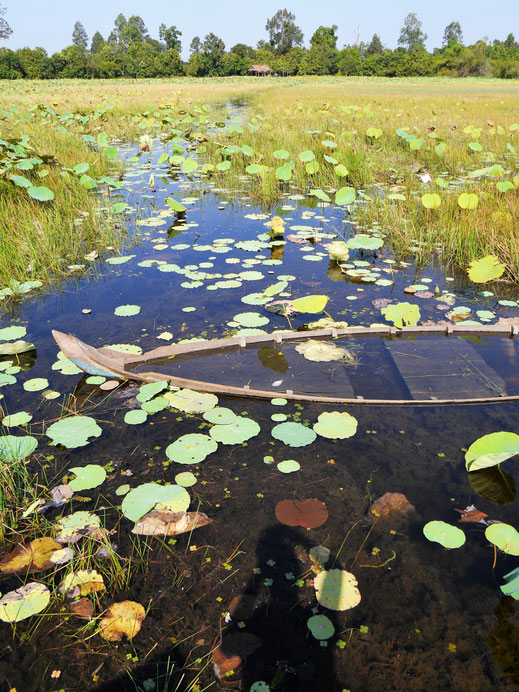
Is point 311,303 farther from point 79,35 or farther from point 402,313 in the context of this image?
point 79,35

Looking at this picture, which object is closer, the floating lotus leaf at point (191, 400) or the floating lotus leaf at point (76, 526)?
the floating lotus leaf at point (76, 526)

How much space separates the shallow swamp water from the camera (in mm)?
1098

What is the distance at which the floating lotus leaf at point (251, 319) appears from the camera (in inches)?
108

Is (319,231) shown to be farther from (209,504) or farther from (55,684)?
(55,684)

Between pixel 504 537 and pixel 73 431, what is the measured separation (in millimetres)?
1587

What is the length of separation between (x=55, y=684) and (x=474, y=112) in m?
13.8

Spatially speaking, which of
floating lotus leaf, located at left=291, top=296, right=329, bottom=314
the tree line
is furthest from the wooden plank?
the tree line

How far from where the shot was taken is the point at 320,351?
7.86 feet

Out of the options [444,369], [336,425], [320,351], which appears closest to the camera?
[336,425]

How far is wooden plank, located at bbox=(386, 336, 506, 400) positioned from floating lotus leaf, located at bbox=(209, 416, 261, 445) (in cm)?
77

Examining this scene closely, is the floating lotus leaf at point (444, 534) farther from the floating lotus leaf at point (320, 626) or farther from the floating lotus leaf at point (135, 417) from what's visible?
the floating lotus leaf at point (135, 417)

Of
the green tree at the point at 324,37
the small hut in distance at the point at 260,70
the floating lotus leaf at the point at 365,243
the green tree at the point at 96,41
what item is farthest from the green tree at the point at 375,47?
the floating lotus leaf at the point at 365,243

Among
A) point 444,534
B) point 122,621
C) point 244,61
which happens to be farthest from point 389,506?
point 244,61

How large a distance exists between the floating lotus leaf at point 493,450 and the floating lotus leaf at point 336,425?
45cm
